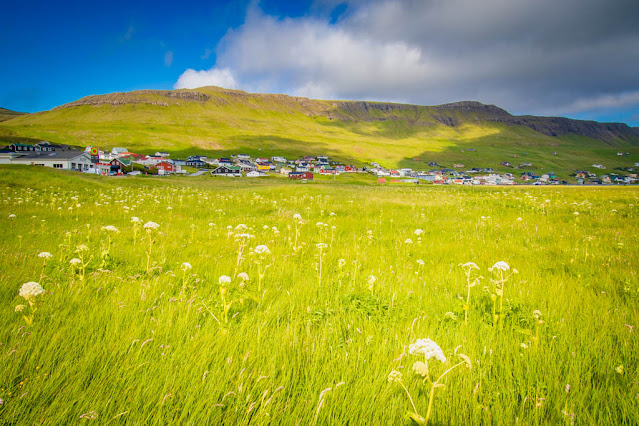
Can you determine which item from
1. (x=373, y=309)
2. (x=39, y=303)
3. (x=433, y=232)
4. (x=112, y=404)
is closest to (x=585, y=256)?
(x=433, y=232)

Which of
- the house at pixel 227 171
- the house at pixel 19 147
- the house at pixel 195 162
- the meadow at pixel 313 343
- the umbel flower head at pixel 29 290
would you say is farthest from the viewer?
the house at pixel 195 162

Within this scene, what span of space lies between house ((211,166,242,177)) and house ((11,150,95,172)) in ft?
182

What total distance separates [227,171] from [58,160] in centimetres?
7113

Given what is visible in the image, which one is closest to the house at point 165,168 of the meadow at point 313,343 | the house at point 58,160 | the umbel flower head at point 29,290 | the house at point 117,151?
the house at point 58,160

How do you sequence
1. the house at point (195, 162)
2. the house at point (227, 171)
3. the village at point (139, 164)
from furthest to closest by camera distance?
the house at point (195, 162)
the house at point (227, 171)
the village at point (139, 164)

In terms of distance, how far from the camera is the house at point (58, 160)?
101m

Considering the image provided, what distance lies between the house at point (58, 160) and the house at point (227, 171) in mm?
55552

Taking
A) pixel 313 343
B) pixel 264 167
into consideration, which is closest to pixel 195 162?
pixel 264 167

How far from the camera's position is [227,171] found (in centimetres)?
15788

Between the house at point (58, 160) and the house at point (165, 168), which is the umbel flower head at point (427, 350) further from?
the house at point (165, 168)

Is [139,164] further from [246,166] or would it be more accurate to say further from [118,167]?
[246,166]

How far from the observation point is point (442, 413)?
6.98ft

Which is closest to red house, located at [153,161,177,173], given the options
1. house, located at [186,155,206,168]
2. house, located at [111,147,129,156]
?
house, located at [186,155,206,168]

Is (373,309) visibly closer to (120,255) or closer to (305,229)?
(120,255)
